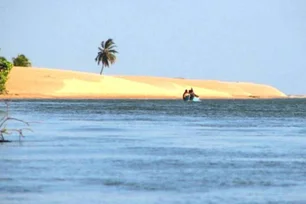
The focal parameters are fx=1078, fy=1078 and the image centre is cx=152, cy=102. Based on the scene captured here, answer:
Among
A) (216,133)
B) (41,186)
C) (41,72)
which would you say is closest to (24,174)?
(41,186)

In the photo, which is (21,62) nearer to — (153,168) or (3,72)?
(3,72)

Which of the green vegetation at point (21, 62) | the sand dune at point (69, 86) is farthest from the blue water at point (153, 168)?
the green vegetation at point (21, 62)

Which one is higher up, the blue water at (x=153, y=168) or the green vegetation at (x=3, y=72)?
the green vegetation at (x=3, y=72)

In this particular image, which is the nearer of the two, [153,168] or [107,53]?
[153,168]

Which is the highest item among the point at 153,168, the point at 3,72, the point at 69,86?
the point at 3,72

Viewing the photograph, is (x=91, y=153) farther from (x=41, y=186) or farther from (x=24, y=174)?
(x=41, y=186)

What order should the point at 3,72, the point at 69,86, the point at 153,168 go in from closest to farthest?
1. the point at 153,168
2. the point at 3,72
3. the point at 69,86

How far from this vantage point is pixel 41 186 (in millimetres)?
28891

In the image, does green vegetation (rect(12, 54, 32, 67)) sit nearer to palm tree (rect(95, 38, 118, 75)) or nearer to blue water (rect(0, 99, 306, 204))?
palm tree (rect(95, 38, 118, 75))

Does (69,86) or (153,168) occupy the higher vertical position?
(69,86)

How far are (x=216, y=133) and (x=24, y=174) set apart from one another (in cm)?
2462

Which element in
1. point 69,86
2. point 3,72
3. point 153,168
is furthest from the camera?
point 69,86

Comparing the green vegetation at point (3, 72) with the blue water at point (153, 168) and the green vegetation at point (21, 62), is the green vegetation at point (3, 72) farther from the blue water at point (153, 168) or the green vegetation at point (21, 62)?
the green vegetation at point (21, 62)

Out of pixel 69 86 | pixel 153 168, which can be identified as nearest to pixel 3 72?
pixel 153 168
